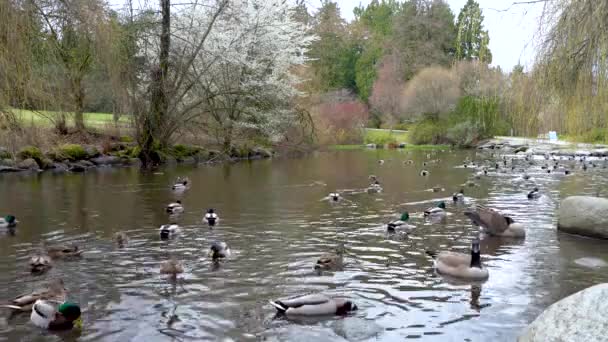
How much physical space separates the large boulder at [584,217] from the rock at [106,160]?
80.8 ft

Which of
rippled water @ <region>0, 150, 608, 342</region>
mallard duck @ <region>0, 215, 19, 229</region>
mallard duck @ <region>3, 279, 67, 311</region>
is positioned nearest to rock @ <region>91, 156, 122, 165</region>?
rippled water @ <region>0, 150, 608, 342</region>

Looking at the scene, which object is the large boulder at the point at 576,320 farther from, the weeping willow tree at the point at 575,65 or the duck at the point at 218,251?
the duck at the point at 218,251

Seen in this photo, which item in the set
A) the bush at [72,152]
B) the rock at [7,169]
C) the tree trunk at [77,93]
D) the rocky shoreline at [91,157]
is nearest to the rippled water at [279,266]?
the tree trunk at [77,93]

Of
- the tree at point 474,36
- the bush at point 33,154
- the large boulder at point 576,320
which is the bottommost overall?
the large boulder at point 576,320

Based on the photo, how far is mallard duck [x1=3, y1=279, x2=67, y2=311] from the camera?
7.98m

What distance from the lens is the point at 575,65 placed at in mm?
9453

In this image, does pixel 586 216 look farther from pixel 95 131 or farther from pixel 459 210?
pixel 95 131

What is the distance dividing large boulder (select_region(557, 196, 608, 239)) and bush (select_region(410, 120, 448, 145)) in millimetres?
49507

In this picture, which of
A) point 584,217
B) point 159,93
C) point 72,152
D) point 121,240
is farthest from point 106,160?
point 584,217

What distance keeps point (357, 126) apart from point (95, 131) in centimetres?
3356

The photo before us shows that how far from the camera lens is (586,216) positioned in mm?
12742

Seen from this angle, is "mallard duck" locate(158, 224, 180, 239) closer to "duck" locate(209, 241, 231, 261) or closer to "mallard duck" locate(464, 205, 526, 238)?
"duck" locate(209, 241, 231, 261)

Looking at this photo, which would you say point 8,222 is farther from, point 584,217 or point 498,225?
point 584,217

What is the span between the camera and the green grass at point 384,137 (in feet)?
211
